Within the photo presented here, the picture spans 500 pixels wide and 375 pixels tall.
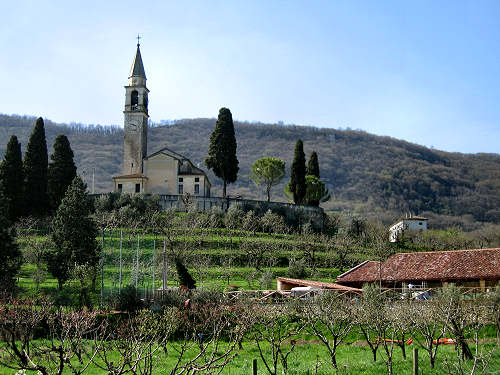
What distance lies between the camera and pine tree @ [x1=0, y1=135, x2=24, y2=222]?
4744 centimetres

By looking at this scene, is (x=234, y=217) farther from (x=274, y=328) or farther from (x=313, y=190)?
(x=274, y=328)

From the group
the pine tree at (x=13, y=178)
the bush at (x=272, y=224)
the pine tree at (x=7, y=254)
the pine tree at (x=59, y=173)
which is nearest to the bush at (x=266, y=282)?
the pine tree at (x=7, y=254)

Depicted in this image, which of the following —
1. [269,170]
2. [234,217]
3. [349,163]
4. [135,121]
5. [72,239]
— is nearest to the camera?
[72,239]

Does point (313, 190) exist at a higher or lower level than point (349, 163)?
lower

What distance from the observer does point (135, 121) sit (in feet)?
203

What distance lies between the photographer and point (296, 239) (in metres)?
50.6

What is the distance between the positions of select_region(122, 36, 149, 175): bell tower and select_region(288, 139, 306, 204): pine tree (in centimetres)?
1455

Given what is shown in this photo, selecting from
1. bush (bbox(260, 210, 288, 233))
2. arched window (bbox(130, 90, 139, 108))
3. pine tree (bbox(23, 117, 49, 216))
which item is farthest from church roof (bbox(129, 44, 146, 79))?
bush (bbox(260, 210, 288, 233))

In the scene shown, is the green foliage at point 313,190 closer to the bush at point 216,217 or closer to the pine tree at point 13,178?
the bush at point 216,217

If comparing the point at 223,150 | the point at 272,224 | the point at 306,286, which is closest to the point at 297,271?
the point at 306,286

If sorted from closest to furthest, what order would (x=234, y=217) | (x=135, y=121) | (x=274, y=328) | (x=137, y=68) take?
(x=274, y=328) < (x=234, y=217) < (x=135, y=121) < (x=137, y=68)

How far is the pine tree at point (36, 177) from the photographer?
4847cm

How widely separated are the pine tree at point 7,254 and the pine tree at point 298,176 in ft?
98.4

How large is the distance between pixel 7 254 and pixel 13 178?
1586 centimetres
